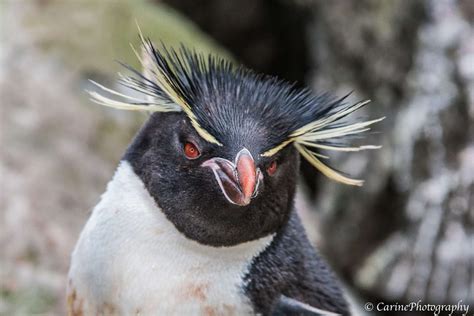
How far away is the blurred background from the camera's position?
4.78m

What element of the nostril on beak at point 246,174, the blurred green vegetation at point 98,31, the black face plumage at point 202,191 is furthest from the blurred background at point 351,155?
the nostril on beak at point 246,174

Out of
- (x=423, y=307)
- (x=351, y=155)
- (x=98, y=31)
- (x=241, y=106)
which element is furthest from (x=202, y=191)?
(x=351, y=155)

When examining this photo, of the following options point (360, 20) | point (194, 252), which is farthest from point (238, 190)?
point (360, 20)

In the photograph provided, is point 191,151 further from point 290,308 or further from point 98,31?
point 98,31

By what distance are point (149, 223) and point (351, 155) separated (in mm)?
4288

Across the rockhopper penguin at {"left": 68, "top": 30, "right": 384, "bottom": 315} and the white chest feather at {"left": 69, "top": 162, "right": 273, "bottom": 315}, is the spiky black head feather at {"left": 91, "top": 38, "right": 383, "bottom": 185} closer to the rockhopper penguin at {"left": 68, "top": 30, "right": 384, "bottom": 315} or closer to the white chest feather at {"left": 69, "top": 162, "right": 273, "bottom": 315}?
the rockhopper penguin at {"left": 68, "top": 30, "right": 384, "bottom": 315}

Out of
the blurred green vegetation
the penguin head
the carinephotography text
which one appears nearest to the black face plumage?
the penguin head

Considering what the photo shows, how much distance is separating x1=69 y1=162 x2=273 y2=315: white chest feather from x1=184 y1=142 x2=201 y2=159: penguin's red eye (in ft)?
0.71

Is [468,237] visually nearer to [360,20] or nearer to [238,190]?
[360,20]

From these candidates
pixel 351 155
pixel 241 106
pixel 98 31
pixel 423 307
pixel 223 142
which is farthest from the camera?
pixel 351 155

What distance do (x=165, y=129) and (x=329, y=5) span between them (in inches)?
195

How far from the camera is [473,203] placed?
6.06 m

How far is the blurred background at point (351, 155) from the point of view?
4781 millimetres

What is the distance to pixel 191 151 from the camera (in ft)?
7.93
